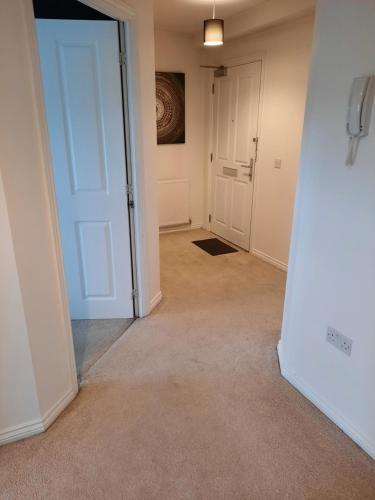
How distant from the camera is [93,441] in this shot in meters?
1.72

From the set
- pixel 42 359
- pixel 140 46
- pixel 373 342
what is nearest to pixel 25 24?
pixel 140 46

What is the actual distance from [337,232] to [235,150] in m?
2.76

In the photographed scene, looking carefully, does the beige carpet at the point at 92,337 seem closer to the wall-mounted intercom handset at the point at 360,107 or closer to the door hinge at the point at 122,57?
the door hinge at the point at 122,57

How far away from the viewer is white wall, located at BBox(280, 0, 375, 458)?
5.02 feet

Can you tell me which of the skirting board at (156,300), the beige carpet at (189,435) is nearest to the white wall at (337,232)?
the beige carpet at (189,435)

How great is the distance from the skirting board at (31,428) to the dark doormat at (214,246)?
2725mm

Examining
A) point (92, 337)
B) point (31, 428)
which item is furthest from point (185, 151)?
point (31, 428)

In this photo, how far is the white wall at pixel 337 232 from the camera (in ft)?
5.02

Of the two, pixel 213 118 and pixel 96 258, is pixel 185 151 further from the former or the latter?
pixel 96 258

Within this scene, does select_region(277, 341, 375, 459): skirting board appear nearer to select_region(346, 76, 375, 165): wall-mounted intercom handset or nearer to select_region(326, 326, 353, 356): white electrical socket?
select_region(326, 326, 353, 356): white electrical socket

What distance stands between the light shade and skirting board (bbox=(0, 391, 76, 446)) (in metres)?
2.92

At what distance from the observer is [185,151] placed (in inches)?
185

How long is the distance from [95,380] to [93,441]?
1.47 ft

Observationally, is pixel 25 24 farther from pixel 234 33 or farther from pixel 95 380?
pixel 234 33
